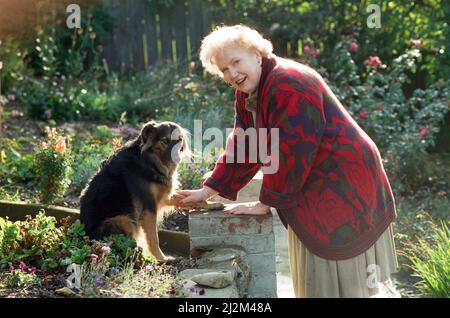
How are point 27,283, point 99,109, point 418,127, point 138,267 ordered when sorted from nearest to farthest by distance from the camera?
point 27,283
point 138,267
point 418,127
point 99,109

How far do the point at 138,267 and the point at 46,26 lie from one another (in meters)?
7.73

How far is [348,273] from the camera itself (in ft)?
13.1

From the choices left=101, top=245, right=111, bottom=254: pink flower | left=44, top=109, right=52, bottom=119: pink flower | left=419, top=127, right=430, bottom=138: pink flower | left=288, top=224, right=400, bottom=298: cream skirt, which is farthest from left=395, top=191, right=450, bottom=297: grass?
left=44, top=109, right=52, bottom=119: pink flower

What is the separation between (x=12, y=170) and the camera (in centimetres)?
765

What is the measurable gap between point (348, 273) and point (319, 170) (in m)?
0.60

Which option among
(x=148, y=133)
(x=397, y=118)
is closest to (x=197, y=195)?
(x=148, y=133)

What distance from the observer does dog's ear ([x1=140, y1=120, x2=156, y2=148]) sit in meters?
5.64

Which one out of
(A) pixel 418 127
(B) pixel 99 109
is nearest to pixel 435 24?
(A) pixel 418 127

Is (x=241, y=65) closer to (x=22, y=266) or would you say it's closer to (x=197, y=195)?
(x=197, y=195)

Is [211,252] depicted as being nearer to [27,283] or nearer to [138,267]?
[138,267]

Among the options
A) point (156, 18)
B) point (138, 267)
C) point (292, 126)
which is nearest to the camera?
point (292, 126)

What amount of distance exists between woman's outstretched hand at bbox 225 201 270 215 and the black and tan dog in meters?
0.79

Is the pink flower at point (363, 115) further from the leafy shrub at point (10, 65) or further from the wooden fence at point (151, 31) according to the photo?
the leafy shrub at point (10, 65)
